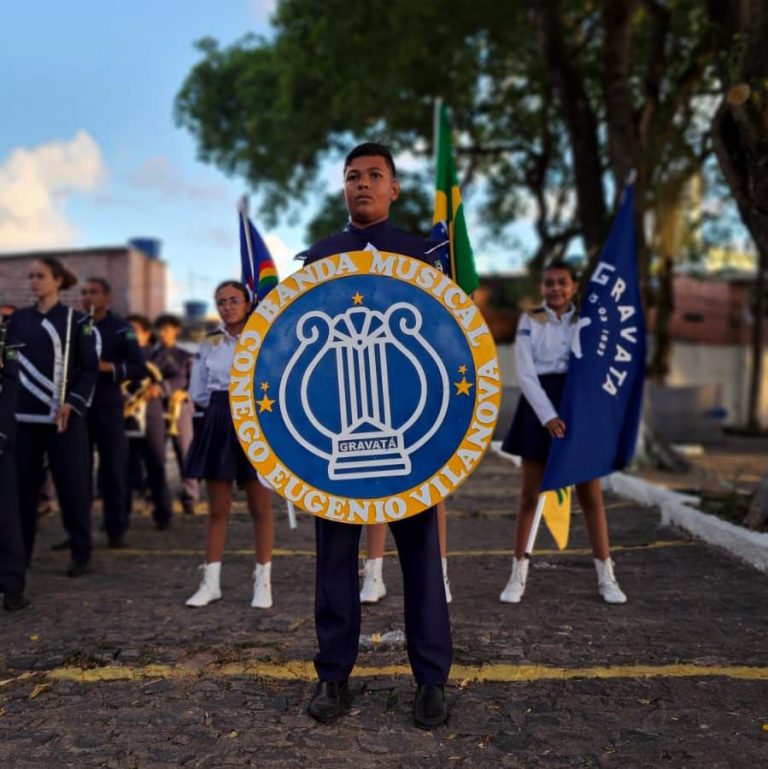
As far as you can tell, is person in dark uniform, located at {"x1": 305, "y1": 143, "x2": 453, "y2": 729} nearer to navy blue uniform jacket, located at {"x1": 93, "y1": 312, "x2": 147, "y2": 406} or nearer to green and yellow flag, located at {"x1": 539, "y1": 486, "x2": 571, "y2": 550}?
green and yellow flag, located at {"x1": 539, "y1": 486, "x2": 571, "y2": 550}

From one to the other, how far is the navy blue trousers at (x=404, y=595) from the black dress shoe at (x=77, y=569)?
3.09m

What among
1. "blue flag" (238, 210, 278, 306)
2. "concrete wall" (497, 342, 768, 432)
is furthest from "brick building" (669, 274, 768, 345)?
"blue flag" (238, 210, 278, 306)

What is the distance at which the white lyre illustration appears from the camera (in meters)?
3.16

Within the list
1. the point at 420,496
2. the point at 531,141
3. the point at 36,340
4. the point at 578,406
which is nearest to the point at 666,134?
the point at 531,141

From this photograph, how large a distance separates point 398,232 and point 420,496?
3.34ft

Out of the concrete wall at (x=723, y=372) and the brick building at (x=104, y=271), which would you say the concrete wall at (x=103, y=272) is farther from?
the concrete wall at (x=723, y=372)

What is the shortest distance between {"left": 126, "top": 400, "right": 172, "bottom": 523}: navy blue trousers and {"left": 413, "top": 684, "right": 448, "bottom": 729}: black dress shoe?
5161 millimetres

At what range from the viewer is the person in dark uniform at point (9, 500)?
493 centimetres

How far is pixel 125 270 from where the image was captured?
20312 mm

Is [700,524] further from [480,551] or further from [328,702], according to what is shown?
[328,702]

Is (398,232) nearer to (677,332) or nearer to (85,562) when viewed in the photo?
(85,562)

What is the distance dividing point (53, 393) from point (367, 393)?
323 centimetres

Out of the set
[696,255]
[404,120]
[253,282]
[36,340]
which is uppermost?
[404,120]

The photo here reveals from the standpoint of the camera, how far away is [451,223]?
4398 mm
